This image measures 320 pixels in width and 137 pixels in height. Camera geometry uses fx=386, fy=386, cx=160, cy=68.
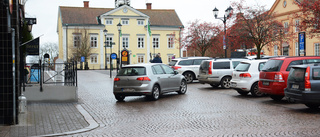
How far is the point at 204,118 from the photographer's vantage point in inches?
406

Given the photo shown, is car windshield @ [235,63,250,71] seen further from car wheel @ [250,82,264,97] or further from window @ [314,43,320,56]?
window @ [314,43,320,56]

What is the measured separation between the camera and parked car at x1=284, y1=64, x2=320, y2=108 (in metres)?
10.7

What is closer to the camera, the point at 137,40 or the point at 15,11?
the point at 15,11

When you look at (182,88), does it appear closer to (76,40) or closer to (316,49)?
(316,49)

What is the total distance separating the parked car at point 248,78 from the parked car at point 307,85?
4.13 metres

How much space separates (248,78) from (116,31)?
5927 centimetres

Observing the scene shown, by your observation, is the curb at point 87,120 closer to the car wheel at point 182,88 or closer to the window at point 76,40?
the car wheel at point 182,88

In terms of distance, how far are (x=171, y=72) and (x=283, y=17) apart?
40599mm

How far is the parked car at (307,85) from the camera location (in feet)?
35.0

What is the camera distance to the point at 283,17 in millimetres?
53062

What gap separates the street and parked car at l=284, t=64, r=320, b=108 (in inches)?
16.2

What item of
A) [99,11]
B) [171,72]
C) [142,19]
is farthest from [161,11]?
[171,72]

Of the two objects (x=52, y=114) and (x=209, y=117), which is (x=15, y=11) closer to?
(x=52, y=114)

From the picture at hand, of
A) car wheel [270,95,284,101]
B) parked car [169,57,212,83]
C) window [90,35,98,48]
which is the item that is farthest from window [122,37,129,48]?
car wheel [270,95,284,101]
